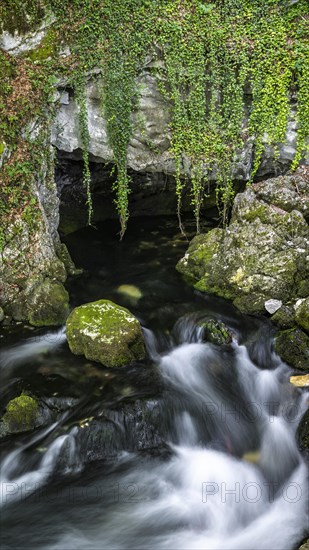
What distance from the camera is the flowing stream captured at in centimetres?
473

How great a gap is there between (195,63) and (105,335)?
5.69m

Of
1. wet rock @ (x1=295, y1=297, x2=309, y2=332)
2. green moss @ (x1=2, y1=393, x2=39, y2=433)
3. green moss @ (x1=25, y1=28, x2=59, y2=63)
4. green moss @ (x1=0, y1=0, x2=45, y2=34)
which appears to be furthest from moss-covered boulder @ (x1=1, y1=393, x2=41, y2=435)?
green moss @ (x1=0, y1=0, x2=45, y2=34)

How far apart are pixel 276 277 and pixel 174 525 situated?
15.0 ft

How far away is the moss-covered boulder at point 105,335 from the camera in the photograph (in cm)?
647

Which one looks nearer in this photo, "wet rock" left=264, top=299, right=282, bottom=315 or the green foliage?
"wet rock" left=264, top=299, right=282, bottom=315

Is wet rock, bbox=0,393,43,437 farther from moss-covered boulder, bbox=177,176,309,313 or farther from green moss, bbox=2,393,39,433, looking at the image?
moss-covered boulder, bbox=177,176,309,313

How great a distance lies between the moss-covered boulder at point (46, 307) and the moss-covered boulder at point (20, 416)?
6.83 ft

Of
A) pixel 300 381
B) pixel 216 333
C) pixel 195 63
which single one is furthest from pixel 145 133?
pixel 300 381

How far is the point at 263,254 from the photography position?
27.4 feet

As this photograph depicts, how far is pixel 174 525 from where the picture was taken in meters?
4.77

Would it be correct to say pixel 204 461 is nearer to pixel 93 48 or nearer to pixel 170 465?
pixel 170 465

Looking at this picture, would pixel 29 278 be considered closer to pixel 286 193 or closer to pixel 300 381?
pixel 300 381

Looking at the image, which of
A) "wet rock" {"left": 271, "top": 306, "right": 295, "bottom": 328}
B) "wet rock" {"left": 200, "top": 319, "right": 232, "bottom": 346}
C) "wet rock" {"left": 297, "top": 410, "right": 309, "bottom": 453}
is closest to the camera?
"wet rock" {"left": 297, "top": 410, "right": 309, "bottom": 453}

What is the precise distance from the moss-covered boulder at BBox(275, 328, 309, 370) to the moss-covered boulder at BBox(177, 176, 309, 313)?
106cm
